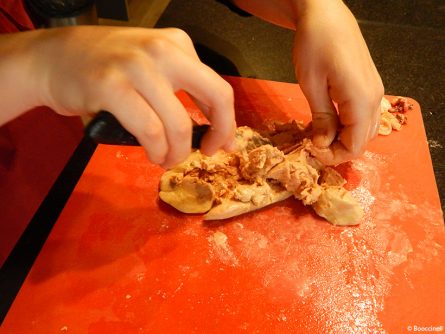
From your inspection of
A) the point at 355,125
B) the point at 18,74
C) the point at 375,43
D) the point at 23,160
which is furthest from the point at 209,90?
the point at 375,43

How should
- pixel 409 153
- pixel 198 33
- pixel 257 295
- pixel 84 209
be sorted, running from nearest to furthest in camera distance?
1. pixel 257 295
2. pixel 84 209
3. pixel 409 153
4. pixel 198 33

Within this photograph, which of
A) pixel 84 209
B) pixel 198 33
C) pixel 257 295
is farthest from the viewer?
pixel 198 33

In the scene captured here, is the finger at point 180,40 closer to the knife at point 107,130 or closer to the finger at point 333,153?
the knife at point 107,130

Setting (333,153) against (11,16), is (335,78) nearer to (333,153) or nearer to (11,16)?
(333,153)

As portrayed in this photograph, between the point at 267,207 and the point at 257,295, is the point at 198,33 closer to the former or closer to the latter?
the point at 267,207

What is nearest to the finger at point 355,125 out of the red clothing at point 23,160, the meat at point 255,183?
the meat at point 255,183

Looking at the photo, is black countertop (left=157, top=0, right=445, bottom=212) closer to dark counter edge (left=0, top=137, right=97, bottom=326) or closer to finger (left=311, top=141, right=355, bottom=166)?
finger (left=311, top=141, right=355, bottom=166)

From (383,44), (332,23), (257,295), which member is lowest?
(257,295)

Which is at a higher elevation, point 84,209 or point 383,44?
point 383,44

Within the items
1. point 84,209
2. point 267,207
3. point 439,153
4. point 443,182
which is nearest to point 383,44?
point 439,153
